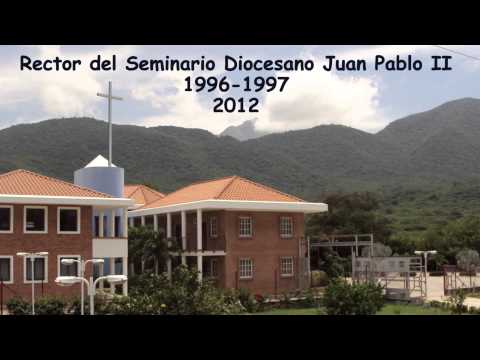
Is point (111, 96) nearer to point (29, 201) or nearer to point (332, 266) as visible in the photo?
point (29, 201)

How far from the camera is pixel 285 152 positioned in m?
69.0

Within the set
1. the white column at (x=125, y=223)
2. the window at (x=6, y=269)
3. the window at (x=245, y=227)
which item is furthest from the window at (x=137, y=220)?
the window at (x=6, y=269)

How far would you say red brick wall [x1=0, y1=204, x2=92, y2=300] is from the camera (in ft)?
75.8

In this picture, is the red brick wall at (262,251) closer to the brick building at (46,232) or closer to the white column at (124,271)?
the white column at (124,271)

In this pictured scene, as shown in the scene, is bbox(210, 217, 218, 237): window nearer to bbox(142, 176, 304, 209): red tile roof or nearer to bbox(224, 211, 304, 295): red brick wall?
bbox(224, 211, 304, 295): red brick wall

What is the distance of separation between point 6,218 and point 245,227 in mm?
9587

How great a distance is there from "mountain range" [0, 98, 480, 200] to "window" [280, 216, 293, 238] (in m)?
27.6

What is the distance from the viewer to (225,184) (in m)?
29.9

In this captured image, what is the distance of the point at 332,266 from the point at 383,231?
39.8 ft

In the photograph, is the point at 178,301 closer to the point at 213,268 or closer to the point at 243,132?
the point at 213,268

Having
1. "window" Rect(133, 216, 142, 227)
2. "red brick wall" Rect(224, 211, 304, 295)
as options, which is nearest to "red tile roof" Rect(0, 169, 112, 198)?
"red brick wall" Rect(224, 211, 304, 295)

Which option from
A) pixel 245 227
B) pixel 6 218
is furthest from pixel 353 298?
pixel 6 218
